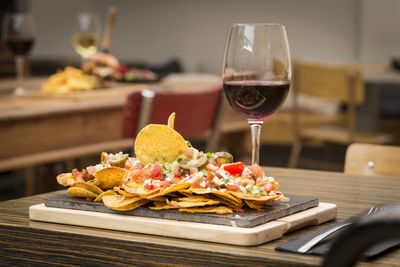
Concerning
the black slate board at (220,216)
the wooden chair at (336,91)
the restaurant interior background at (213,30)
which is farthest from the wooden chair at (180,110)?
the restaurant interior background at (213,30)

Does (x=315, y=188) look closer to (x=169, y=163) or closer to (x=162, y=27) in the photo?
(x=169, y=163)

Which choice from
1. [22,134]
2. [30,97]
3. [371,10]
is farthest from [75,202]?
[371,10]

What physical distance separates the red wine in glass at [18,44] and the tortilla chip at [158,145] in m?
2.01

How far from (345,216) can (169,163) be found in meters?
0.22

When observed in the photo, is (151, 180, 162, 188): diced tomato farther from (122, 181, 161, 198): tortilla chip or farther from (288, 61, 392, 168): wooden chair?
(288, 61, 392, 168): wooden chair

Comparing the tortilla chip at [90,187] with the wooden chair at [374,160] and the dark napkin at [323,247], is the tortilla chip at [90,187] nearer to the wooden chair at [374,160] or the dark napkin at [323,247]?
the dark napkin at [323,247]

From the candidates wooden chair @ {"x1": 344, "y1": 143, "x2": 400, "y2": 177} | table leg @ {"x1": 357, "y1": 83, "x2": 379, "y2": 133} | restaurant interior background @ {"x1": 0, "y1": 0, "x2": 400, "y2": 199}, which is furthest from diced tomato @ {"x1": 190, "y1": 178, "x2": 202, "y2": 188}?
restaurant interior background @ {"x1": 0, "y1": 0, "x2": 400, "y2": 199}

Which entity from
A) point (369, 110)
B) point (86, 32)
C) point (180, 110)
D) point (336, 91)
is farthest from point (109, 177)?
point (369, 110)

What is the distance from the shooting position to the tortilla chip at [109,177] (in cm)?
84

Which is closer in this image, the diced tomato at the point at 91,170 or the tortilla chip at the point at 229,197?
the tortilla chip at the point at 229,197

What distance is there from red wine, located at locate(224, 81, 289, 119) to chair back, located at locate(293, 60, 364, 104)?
361 centimetres

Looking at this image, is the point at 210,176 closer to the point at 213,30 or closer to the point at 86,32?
the point at 86,32

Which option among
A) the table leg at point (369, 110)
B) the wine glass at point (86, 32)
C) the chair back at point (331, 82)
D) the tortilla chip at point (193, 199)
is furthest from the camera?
the table leg at point (369, 110)

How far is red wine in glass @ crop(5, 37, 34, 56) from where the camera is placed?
275 cm
